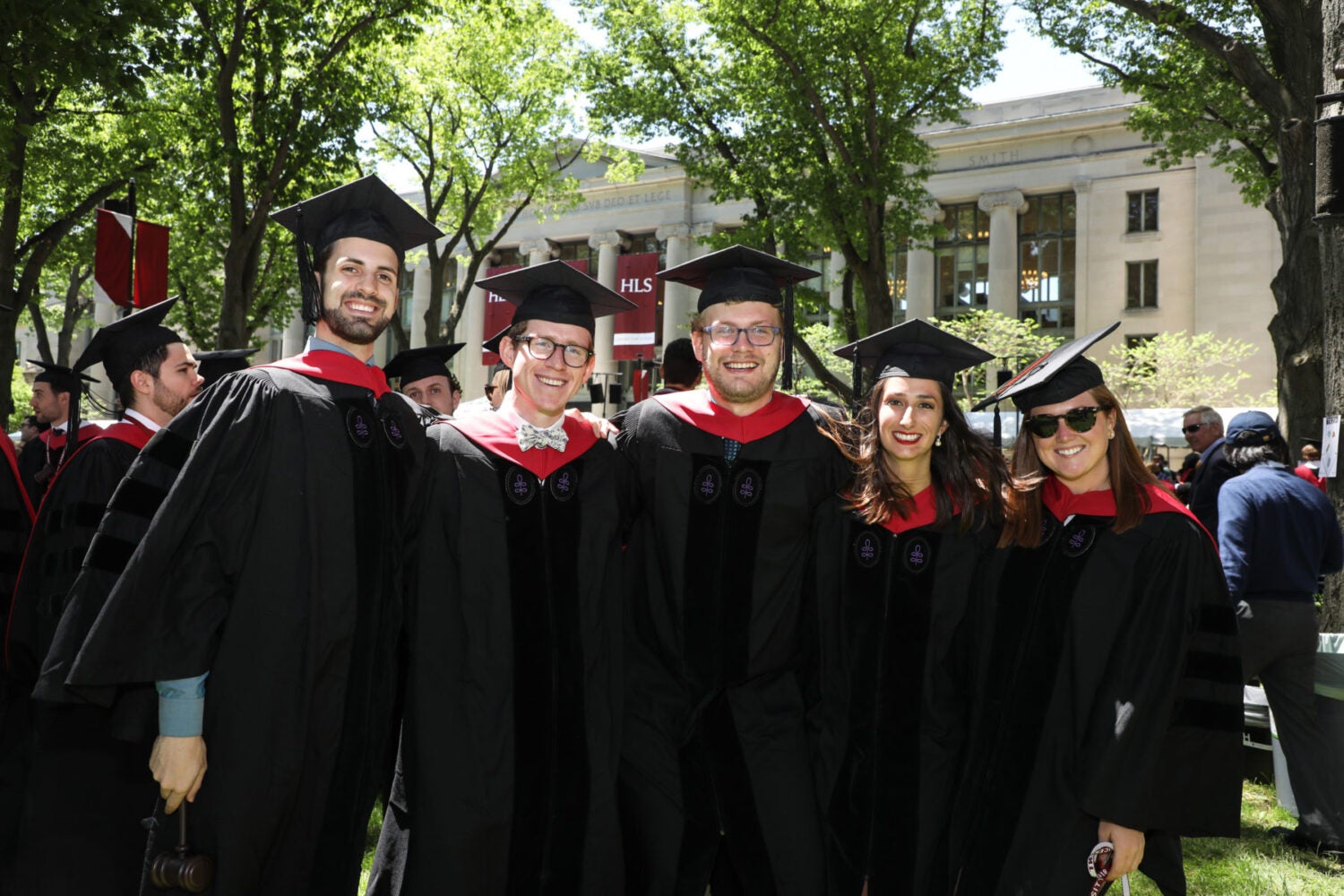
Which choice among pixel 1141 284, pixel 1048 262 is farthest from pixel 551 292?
pixel 1048 262

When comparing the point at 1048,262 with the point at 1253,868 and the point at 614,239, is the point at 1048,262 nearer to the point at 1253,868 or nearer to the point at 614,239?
the point at 614,239

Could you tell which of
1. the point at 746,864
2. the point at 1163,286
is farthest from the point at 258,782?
the point at 1163,286

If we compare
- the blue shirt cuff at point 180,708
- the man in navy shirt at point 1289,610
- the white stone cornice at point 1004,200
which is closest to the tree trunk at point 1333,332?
the man in navy shirt at point 1289,610

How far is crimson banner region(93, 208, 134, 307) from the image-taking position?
10.5 m

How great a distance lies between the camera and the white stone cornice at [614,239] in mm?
41688

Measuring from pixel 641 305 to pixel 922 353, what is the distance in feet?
60.9

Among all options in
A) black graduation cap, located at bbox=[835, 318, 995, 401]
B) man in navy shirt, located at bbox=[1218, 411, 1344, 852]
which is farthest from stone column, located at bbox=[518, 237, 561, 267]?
black graduation cap, located at bbox=[835, 318, 995, 401]

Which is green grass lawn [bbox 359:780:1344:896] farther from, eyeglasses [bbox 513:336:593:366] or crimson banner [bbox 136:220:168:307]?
crimson banner [bbox 136:220:168:307]

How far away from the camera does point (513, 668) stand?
10.1ft

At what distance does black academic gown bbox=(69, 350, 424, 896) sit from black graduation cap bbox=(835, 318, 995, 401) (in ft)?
5.56

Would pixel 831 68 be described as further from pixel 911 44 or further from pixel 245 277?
pixel 245 277

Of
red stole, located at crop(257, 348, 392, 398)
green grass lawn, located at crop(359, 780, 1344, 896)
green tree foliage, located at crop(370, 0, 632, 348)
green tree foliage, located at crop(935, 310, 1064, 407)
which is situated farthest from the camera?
green tree foliage, located at crop(935, 310, 1064, 407)

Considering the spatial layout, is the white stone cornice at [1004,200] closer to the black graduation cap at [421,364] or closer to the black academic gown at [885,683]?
the black graduation cap at [421,364]

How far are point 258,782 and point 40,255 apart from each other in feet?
48.6
